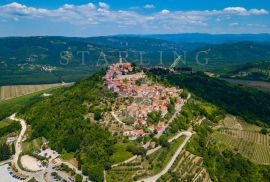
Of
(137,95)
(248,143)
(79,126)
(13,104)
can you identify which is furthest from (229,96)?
(13,104)

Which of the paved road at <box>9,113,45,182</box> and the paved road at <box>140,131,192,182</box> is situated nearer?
the paved road at <box>140,131,192,182</box>

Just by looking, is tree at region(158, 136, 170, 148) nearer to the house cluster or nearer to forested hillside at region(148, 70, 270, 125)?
the house cluster

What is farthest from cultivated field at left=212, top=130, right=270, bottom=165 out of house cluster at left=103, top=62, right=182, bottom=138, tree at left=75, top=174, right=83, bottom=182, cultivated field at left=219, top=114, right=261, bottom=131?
tree at left=75, top=174, right=83, bottom=182

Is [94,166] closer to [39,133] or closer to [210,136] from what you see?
[39,133]

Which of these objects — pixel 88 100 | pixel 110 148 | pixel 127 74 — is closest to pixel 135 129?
pixel 110 148

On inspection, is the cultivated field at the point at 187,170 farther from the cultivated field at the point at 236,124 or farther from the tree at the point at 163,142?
the cultivated field at the point at 236,124
